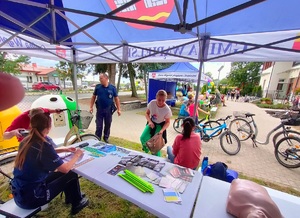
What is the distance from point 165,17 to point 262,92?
29394mm

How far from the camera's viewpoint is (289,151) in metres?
3.80

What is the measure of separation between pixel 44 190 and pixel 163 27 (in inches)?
80.6

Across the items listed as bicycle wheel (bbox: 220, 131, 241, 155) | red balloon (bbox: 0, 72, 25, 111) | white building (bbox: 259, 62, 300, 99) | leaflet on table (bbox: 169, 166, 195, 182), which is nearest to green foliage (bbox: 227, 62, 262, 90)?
white building (bbox: 259, 62, 300, 99)

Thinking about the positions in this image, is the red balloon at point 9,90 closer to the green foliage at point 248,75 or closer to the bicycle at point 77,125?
the bicycle at point 77,125

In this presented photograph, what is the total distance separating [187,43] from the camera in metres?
2.82

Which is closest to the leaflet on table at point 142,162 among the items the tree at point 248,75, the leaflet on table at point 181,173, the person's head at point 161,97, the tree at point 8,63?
the leaflet on table at point 181,173

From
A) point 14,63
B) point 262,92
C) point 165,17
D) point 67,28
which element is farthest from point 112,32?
point 262,92

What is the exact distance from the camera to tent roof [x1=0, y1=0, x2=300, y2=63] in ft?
5.95

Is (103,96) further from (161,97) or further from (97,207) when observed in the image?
(97,207)

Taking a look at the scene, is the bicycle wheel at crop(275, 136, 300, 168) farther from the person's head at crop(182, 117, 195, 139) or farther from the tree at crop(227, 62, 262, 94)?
the tree at crop(227, 62, 262, 94)

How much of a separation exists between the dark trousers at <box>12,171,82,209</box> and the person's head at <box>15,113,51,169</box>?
26cm

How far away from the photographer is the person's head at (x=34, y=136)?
1491 millimetres

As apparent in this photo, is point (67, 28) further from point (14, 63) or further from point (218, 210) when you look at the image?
point (14, 63)

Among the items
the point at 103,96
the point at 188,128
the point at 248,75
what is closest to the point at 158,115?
the point at 188,128
